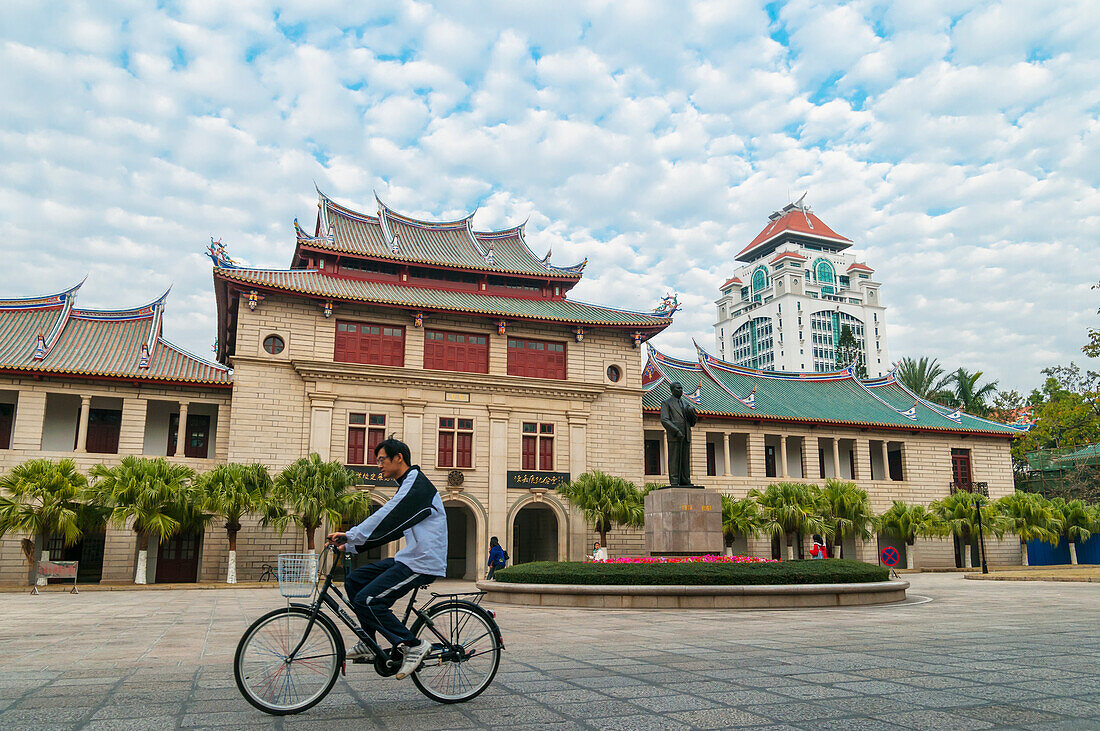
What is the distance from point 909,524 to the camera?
36.2m

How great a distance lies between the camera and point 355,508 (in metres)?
27.6

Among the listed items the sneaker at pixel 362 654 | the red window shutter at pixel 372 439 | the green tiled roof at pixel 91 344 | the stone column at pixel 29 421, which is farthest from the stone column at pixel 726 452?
the sneaker at pixel 362 654

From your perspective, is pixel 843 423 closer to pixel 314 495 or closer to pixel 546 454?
pixel 546 454

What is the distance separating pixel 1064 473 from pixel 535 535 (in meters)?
41.0

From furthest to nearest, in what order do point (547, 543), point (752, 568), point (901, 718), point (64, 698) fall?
point (547, 543) < point (752, 568) < point (64, 698) < point (901, 718)

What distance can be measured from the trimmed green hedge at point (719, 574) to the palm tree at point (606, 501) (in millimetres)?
13315

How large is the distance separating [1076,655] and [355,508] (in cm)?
2324

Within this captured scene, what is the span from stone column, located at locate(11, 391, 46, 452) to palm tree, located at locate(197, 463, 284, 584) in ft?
22.9

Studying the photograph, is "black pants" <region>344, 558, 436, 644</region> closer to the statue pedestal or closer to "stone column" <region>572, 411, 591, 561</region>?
the statue pedestal

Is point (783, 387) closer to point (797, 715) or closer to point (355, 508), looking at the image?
point (355, 508)

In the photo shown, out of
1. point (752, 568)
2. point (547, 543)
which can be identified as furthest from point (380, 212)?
point (752, 568)

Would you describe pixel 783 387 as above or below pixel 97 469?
above

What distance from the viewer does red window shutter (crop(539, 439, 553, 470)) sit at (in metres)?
33.1

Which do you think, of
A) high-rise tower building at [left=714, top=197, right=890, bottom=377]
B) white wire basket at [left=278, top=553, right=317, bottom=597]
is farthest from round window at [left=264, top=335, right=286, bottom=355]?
high-rise tower building at [left=714, top=197, right=890, bottom=377]
